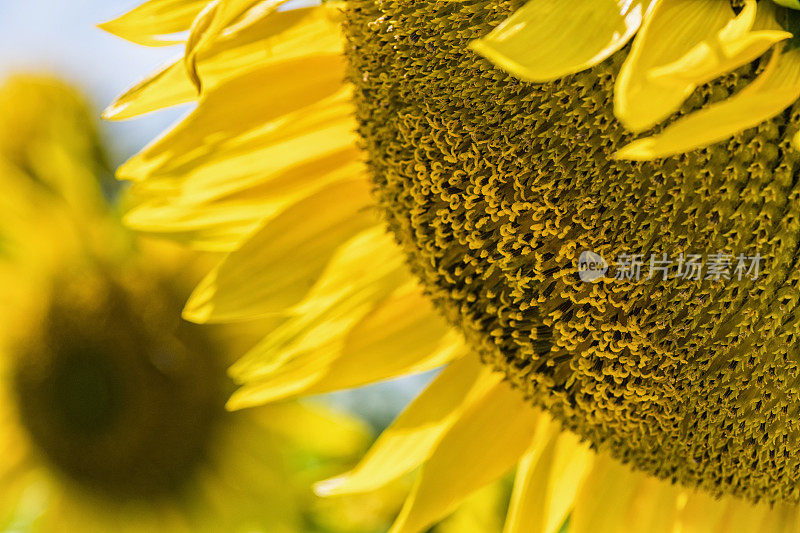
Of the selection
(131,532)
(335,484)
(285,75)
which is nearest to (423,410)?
(335,484)

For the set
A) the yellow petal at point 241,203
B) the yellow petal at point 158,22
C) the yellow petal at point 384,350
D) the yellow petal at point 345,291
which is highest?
the yellow petal at point 158,22

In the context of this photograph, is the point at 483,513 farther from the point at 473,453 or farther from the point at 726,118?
the point at 726,118

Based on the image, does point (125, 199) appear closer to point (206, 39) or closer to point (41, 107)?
point (41, 107)

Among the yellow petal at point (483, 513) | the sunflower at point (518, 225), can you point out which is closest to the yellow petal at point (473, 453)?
the sunflower at point (518, 225)

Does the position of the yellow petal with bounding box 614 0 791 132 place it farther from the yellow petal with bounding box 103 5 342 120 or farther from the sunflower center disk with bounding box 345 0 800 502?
the yellow petal with bounding box 103 5 342 120

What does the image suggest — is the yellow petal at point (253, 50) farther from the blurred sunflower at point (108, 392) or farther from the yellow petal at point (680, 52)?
the blurred sunflower at point (108, 392)

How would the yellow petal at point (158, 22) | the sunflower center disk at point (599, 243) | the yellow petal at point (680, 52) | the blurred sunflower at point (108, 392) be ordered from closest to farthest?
the yellow petal at point (680, 52)
the sunflower center disk at point (599, 243)
the yellow petal at point (158, 22)
the blurred sunflower at point (108, 392)

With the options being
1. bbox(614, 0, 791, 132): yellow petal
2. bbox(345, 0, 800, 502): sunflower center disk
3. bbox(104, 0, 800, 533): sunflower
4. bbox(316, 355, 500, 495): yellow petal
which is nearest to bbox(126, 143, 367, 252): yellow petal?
bbox(104, 0, 800, 533): sunflower
